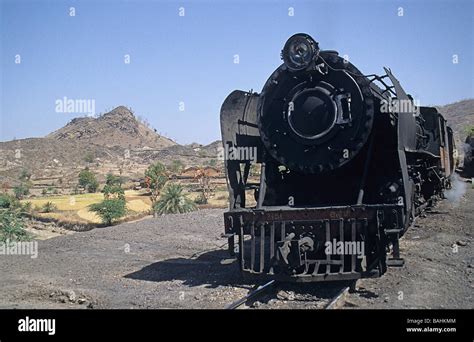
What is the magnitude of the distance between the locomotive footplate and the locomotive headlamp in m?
2.28

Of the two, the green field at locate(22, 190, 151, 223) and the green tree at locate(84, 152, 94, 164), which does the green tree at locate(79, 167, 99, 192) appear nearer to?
the green field at locate(22, 190, 151, 223)

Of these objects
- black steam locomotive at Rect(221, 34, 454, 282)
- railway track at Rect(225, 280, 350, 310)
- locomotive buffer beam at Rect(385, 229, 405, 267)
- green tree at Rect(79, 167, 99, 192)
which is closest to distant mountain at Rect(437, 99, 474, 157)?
green tree at Rect(79, 167, 99, 192)

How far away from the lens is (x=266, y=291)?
284 inches

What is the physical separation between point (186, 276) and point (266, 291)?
6.26 ft

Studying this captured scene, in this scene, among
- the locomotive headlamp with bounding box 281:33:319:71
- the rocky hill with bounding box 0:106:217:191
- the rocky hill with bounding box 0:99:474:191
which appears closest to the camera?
the locomotive headlamp with bounding box 281:33:319:71

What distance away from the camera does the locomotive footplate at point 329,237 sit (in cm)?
679

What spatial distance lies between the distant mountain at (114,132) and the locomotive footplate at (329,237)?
99.1 metres

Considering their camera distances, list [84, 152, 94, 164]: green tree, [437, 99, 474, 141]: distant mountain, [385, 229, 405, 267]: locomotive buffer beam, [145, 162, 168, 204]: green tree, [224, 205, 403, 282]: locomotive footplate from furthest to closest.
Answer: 1. [437, 99, 474, 141]: distant mountain
2. [84, 152, 94, 164]: green tree
3. [145, 162, 168, 204]: green tree
4. [224, 205, 403, 282]: locomotive footplate
5. [385, 229, 405, 267]: locomotive buffer beam

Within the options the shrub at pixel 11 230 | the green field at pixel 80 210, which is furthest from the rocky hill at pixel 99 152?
the shrub at pixel 11 230

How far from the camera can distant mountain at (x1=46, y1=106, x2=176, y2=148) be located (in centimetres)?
10723

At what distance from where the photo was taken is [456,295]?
6668 mm
